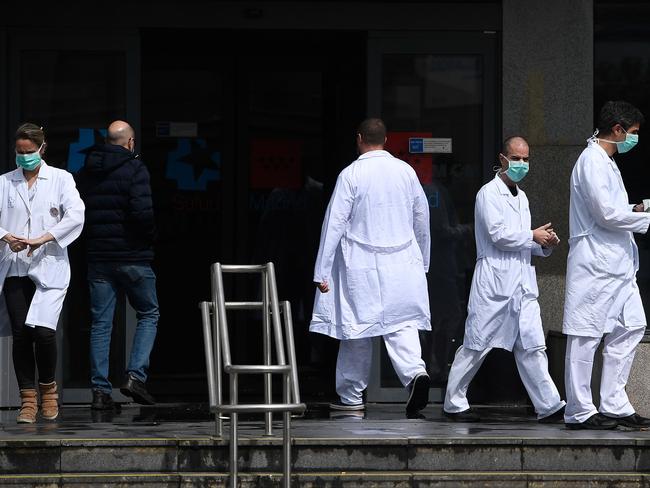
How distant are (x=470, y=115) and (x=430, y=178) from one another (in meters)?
0.54

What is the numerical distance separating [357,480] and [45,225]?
8.78ft

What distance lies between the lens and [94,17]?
36.4 ft

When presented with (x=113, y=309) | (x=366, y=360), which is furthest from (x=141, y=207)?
(x=366, y=360)

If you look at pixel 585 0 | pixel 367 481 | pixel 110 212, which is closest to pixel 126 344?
pixel 110 212

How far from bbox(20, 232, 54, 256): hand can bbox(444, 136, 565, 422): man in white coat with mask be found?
2.72 m

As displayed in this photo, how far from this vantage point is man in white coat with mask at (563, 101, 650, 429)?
369 inches

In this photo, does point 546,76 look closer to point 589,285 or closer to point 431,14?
point 431,14

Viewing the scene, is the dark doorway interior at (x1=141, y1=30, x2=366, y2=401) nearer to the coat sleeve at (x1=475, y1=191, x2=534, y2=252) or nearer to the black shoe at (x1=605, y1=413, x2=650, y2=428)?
the coat sleeve at (x1=475, y1=191, x2=534, y2=252)

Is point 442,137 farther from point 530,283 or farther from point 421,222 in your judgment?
point 530,283

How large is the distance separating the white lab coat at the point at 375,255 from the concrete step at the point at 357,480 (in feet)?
5.80

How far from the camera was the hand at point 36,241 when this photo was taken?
9.43 m

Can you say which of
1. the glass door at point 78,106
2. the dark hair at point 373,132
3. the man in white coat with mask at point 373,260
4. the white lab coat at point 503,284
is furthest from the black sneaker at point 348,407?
the dark hair at point 373,132

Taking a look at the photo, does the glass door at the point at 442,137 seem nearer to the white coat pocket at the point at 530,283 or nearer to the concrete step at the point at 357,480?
the white coat pocket at the point at 530,283

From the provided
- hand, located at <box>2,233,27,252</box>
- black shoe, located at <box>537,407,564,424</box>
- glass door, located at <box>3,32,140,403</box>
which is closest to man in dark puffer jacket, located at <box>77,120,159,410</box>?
glass door, located at <box>3,32,140,403</box>
